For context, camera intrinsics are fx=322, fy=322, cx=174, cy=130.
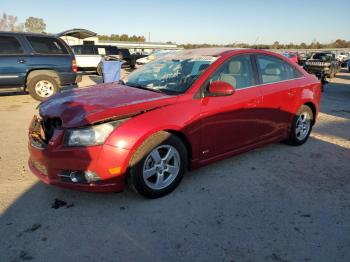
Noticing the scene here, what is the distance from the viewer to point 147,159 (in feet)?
11.1

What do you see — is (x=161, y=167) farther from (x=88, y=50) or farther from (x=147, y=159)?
(x=88, y=50)

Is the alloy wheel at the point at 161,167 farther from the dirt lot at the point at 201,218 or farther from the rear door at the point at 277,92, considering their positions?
the rear door at the point at 277,92

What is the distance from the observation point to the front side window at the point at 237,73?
402cm

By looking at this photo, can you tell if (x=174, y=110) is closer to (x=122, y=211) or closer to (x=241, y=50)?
(x=122, y=211)

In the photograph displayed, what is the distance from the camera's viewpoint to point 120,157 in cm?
315

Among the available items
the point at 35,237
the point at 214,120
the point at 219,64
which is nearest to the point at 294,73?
the point at 219,64

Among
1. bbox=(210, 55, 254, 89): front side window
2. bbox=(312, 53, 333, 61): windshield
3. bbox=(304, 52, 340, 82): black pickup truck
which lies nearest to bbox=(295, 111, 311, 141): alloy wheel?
bbox=(210, 55, 254, 89): front side window

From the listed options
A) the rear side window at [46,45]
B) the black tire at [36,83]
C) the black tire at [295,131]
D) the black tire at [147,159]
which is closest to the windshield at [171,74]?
the black tire at [147,159]

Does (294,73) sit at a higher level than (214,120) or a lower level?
higher

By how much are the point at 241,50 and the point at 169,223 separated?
2572 millimetres

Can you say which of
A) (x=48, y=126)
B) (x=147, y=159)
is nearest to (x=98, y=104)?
(x=48, y=126)

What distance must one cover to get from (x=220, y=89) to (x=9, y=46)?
302 inches

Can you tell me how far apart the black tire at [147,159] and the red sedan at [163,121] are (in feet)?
0.03

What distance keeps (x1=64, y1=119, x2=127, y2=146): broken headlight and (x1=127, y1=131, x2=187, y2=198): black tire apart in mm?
365
